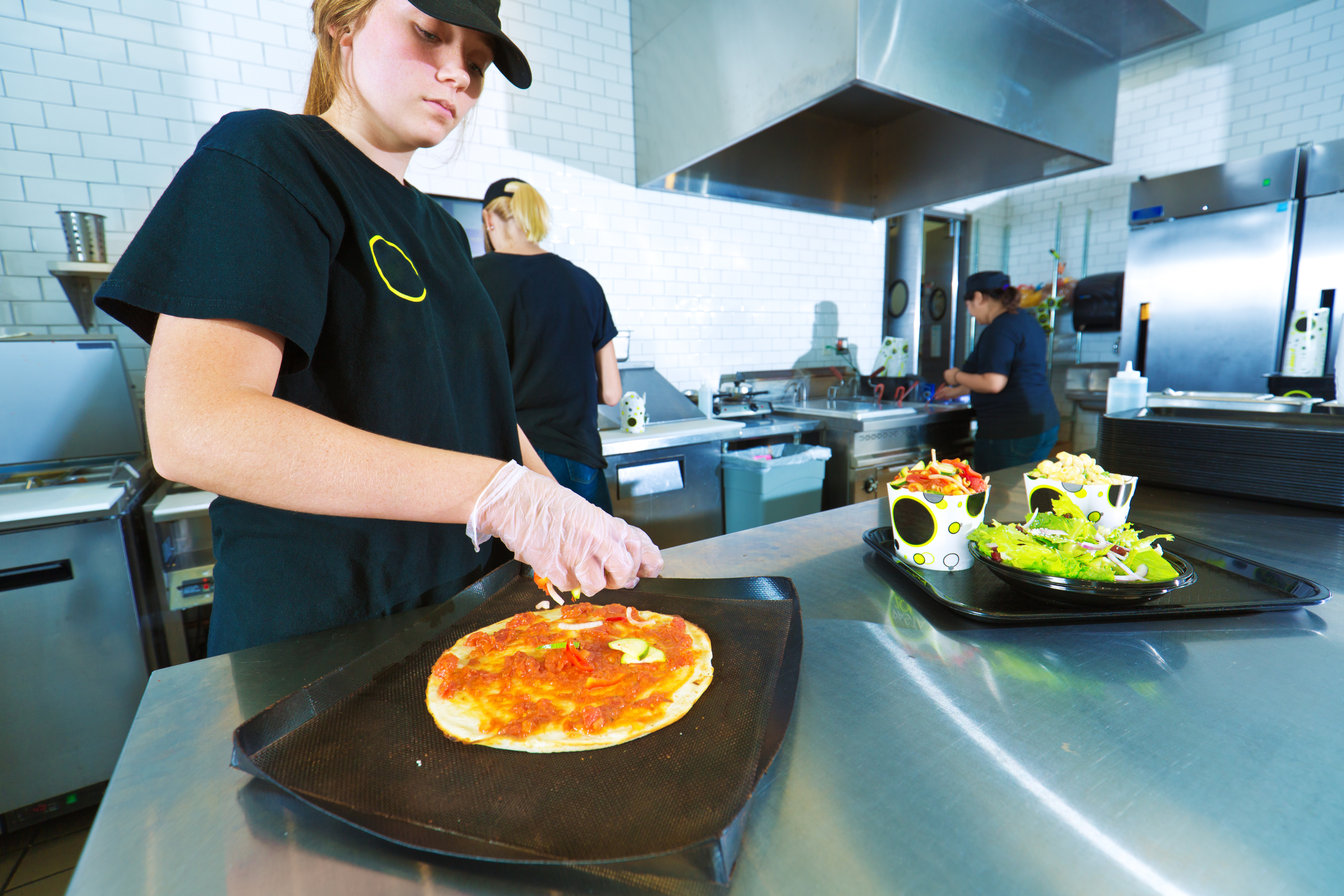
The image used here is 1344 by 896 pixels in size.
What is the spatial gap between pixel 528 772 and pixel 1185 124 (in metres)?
6.50

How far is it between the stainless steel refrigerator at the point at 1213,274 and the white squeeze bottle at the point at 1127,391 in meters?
2.99

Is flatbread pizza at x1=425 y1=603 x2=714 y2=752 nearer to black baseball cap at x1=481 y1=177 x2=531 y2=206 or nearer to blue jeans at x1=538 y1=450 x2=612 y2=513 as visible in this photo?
blue jeans at x1=538 y1=450 x2=612 y2=513

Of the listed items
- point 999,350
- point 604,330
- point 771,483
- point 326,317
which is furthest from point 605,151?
point 326,317

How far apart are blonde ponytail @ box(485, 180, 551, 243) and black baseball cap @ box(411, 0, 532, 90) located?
42.0 inches

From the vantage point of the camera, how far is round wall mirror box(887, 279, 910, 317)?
15.8 ft

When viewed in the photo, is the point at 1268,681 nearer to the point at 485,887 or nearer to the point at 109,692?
the point at 485,887

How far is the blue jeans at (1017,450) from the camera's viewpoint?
339 centimetres

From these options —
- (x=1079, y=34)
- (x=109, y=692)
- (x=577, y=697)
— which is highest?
(x=1079, y=34)

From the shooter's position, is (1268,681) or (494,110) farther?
(494,110)

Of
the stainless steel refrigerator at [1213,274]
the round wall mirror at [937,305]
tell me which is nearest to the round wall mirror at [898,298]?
the round wall mirror at [937,305]

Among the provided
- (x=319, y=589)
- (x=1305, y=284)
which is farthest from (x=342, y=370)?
(x=1305, y=284)

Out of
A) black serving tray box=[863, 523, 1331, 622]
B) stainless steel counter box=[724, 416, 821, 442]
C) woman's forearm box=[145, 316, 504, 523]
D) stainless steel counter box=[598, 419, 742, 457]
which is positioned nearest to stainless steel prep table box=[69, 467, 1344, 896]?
black serving tray box=[863, 523, 1331, 622]

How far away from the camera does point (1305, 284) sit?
3.64 m

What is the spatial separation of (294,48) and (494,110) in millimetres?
890
